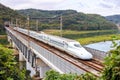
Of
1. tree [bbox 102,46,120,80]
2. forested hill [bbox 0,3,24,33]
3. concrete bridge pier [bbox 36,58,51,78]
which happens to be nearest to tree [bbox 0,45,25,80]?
tree [bbox 102,46,120,80]

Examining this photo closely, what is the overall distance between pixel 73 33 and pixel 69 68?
415ft

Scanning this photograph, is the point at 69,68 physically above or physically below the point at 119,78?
below

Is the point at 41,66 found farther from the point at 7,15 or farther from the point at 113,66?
the point at 7,15

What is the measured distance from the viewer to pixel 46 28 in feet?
456

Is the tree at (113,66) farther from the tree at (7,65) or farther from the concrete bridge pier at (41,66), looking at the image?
the concrete bridge pier at (41,66)

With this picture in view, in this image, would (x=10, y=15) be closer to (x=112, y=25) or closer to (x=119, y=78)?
(x=112, y=25)

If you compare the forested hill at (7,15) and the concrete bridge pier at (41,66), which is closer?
the concrete bridge pier at (41,66)

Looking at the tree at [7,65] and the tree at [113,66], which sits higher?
the tree at [113,66]

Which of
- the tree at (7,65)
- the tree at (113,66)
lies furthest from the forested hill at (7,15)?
the tree at (113,66)

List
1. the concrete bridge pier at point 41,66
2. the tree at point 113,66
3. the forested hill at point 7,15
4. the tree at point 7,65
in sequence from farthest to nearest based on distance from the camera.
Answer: the forested hill at point 7,15 < the concrete bridge pier at point 41,66 < the tree at point 7,65 < the tree at point 113,66

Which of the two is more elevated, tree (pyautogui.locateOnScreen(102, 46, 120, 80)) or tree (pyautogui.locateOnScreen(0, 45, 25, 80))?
tree (pyautogui.locateOnScreen(102, 46, 120, 80))

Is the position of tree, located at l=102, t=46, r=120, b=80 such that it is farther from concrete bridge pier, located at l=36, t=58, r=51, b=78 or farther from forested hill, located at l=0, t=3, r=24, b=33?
forested hill, located at l=0, t=3, r=24, b=33

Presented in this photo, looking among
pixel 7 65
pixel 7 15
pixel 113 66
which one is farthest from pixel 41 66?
pixel 7 15

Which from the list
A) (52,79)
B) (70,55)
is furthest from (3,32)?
(52,79)
